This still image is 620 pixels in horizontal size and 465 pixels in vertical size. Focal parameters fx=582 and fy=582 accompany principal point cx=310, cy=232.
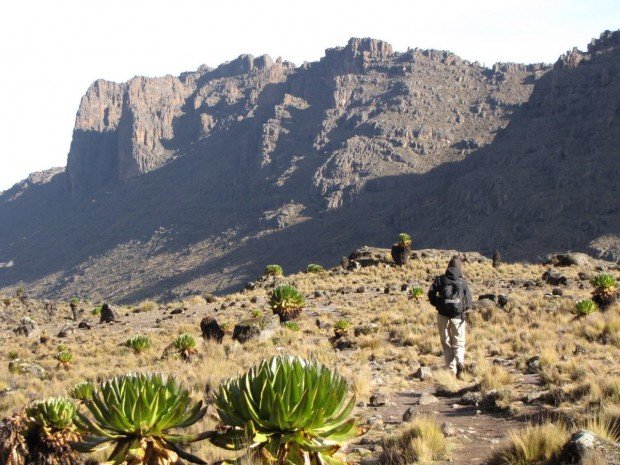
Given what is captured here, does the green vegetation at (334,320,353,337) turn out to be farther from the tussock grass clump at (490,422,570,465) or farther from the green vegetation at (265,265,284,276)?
the green vegetation at (265,265,284,276)

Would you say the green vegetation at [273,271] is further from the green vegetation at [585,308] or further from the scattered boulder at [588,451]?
the scattered boulder at [588,451]

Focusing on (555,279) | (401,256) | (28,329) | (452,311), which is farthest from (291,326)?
(401,256)

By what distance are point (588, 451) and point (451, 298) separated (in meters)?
6.07

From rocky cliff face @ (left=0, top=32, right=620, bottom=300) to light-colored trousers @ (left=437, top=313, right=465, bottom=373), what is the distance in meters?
77.4

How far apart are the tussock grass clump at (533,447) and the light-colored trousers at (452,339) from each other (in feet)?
17.0

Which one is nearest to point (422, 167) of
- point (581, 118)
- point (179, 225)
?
point (581, 118)

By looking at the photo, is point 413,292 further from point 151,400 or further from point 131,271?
point 131,271

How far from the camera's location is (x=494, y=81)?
571 feet

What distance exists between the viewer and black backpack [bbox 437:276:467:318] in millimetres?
10352

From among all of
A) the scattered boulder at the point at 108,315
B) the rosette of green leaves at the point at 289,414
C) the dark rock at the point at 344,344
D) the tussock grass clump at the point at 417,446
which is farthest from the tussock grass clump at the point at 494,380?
the scattered boulder at the point at 108,315

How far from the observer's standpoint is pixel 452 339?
34.4ft

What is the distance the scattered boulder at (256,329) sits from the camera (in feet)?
54.4

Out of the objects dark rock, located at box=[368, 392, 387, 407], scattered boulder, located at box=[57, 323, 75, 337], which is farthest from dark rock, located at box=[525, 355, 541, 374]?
scattered boulder, located at box=[57, 323, 75, 337]

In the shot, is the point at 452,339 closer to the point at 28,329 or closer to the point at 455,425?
the point at 455,425
